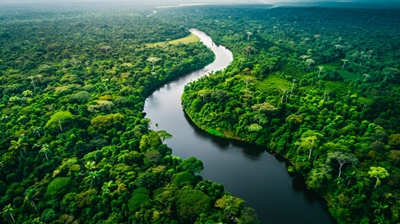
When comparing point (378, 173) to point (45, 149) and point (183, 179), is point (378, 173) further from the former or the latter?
point (45, 149)

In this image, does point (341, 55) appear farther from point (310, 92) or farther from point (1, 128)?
point (1, 128)

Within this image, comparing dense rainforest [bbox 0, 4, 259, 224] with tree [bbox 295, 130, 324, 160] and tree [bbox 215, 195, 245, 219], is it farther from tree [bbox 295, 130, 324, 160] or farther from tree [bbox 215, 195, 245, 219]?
tree [bbox 295, 130, 324, 160]

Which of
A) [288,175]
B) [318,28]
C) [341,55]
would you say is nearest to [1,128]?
[288,175]

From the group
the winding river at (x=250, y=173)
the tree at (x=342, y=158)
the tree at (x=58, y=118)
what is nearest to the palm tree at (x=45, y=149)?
the tree at (x=58, y=118)

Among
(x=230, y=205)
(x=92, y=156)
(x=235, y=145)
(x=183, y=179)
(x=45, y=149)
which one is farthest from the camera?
(x=235, y=145)

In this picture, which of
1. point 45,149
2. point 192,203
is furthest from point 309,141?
point 45,149
